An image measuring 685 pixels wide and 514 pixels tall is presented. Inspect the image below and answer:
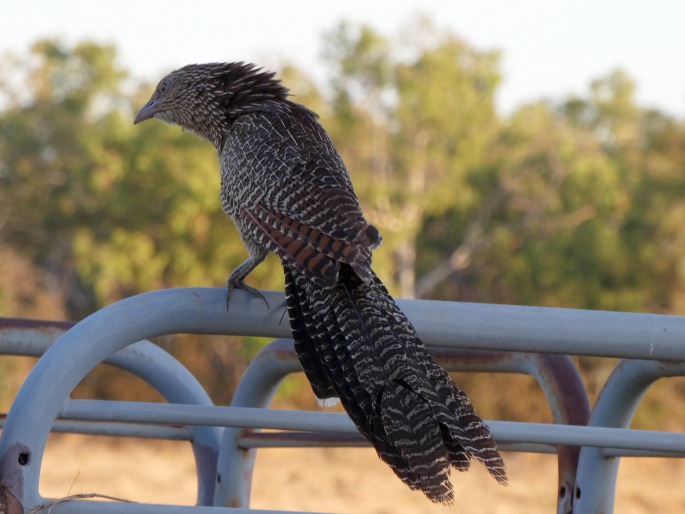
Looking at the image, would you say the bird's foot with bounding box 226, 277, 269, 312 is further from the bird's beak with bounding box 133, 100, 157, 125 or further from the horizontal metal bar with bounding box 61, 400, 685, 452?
the bird's beak with bounding box 133, 100, 157, 125

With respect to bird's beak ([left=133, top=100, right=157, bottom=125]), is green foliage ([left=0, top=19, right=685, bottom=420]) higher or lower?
higher

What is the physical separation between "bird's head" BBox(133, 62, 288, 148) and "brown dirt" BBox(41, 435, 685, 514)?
42.2ft

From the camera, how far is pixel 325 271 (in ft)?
9.95

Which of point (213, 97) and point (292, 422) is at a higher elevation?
point (213, 97)

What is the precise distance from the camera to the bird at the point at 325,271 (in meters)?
2.21

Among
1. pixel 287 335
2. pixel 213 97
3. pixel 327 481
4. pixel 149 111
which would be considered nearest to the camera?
pixel 287 335

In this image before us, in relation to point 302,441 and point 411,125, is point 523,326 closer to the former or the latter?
point 302,441

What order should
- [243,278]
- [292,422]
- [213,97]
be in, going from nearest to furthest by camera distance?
[292,422] < [243,278] < [213,97]

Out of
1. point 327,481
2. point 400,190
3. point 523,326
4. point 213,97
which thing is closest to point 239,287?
point 523,326

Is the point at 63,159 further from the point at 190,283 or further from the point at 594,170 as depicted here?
the point at 594,170

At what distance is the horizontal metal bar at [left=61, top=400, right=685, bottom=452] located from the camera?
2.06 metres

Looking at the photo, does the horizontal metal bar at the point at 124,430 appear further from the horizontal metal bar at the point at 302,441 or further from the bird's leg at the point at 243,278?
the bird's leg at the point at 243,278

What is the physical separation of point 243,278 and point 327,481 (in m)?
21.0

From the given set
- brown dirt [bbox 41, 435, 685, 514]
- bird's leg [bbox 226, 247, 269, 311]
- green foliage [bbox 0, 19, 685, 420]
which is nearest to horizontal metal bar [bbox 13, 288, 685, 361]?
bird's leg [bbox 226, 247, 269, 311]
